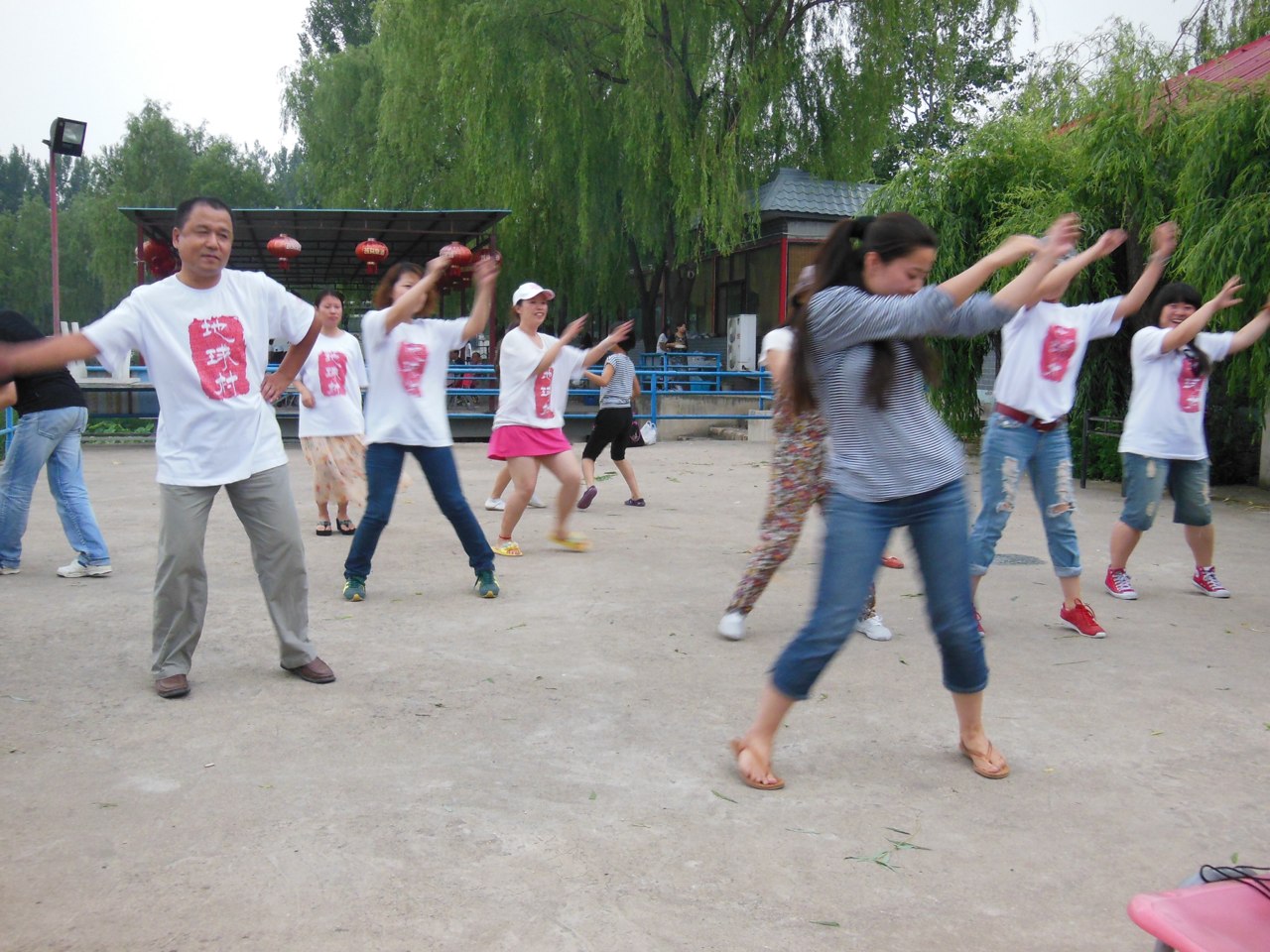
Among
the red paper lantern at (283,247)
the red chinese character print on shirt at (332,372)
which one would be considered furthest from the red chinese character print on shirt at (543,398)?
the red paper lantern at (283,247)

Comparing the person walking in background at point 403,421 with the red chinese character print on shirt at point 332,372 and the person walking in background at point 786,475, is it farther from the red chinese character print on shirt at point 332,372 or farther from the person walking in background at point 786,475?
the red chinese character print on shirt at point 332,372

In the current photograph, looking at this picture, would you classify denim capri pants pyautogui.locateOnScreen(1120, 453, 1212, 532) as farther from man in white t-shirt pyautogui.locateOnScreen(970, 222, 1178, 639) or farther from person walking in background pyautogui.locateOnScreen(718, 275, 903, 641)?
person walking in background pyautogui.locateOnScreen(718, 275, 903, 641)

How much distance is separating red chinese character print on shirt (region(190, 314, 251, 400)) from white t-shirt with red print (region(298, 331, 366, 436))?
3.44 m

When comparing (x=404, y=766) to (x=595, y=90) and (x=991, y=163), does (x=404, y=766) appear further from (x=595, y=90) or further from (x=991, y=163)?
(x=595, y=90)

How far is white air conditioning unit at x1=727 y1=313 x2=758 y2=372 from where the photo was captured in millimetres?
21578

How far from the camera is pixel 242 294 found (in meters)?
4.28

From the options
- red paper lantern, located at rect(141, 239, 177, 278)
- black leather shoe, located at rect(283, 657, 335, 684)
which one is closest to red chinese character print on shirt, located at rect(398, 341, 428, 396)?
black leather shoe, located at rect(283, 657, 335, 684)

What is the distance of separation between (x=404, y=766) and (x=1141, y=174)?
9.77m

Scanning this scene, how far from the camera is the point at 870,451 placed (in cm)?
330

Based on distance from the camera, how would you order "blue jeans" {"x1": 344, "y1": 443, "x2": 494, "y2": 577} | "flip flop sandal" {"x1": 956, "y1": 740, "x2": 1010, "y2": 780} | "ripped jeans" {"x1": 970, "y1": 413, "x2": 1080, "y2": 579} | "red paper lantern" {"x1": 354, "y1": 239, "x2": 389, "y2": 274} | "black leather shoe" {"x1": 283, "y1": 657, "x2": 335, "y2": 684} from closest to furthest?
1. "flip flop sandal" {"x1": 956, "y1": 740, "x2": 1010, "y2": 780}
2. "black leather shoe" {"x1": 283, "y1": 657, "x2": 335, "y2": 684}
3. "ripped jeans" {"x1": 970, "y1": 413, "x2": 1080, "y2": 579}
4. "blue jeans" {"x1": 344, "y1": 443, "x2": 494, "y2": 577}
5. "red paper lantern" {"x1": 354, "y1": 239, "x2": 389, "y2": 274}

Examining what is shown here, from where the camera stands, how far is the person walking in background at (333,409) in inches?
302

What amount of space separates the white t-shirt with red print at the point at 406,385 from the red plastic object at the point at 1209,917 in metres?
4.23

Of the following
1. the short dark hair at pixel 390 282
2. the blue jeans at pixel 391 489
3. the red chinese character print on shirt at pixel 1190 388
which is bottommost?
the blue jeans at pixel 391 489

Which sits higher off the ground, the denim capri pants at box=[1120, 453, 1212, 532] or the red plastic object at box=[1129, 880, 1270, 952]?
the denim capri pants at box=[1120, 453, 1212, 532]
